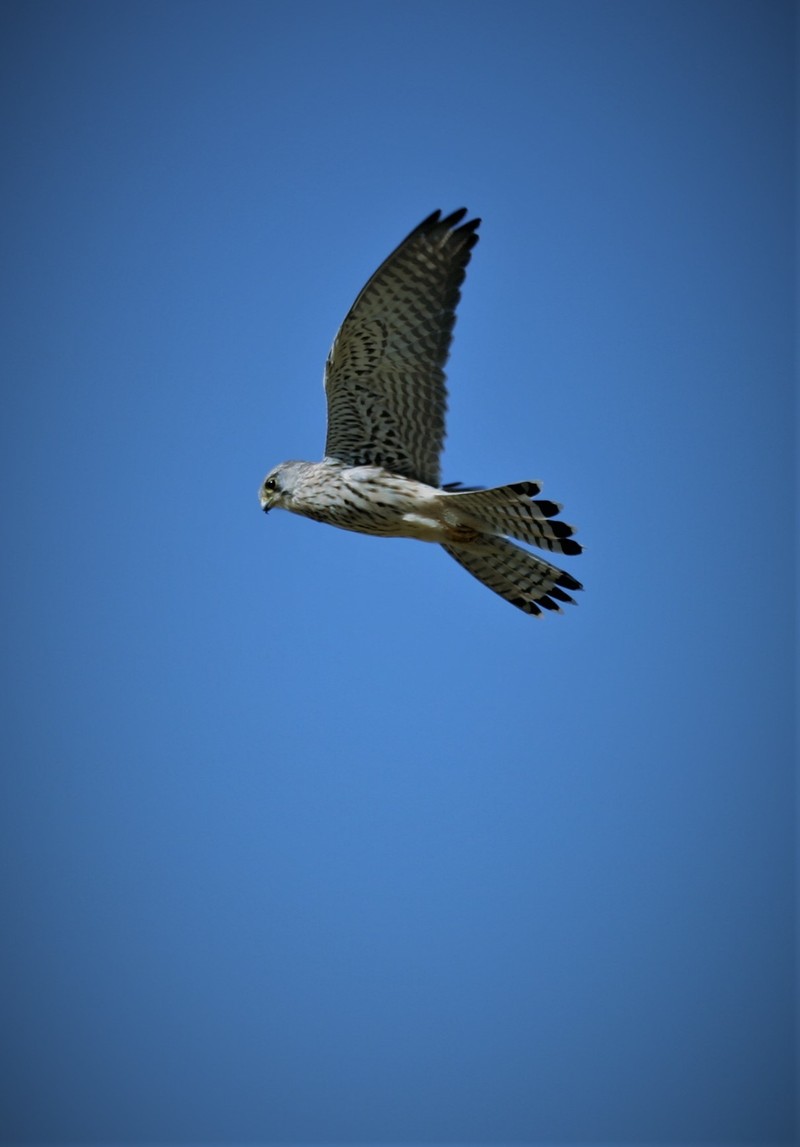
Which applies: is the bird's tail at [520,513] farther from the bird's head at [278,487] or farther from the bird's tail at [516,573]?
the bird's head at [278,487]

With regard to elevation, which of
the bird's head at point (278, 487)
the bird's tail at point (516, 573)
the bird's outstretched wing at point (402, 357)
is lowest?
the bird's tail at point (516, 573)

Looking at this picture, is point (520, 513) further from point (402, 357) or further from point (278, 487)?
point (278, 487)

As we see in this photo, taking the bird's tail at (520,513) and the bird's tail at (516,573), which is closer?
the bird's tail at (520,513)

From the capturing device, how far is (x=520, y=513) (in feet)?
13.9

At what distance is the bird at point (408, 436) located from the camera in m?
4.61

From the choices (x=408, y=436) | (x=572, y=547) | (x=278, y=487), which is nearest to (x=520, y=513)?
(x=572, y=547)

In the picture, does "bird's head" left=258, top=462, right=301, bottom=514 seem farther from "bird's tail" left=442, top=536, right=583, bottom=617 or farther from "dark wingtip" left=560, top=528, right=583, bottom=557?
"dark wingtip" left=560, top=528, right=583, bottom=557

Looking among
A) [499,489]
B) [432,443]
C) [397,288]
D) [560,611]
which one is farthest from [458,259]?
[560,611]

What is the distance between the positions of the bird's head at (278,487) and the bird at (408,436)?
0.4 inches

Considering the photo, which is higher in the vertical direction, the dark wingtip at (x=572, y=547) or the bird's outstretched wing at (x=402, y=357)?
the bird's outstretched wing at (x=402, y=357)

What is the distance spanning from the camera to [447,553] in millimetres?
4945

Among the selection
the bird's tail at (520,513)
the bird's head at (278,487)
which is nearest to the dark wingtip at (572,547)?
the bird's tail at (520,513)

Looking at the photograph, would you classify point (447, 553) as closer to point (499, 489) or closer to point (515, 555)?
point (515, 555)

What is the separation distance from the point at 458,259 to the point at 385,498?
112 cm
